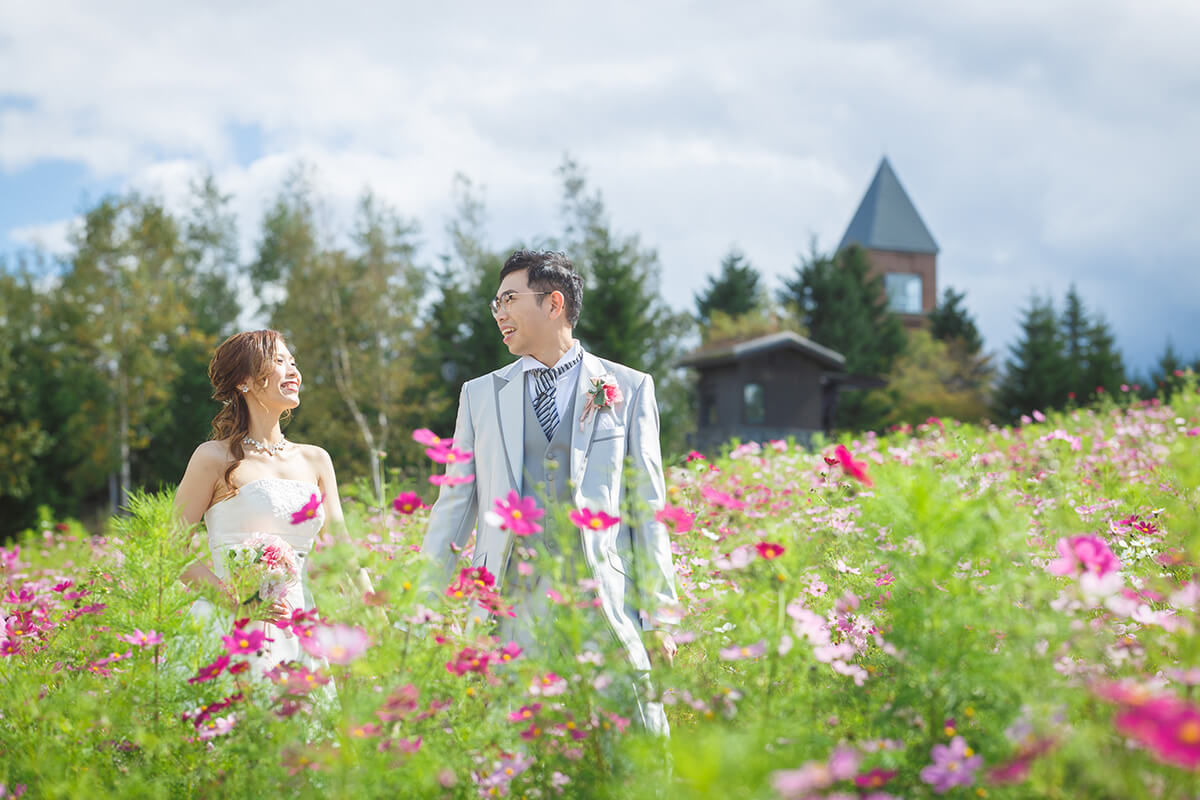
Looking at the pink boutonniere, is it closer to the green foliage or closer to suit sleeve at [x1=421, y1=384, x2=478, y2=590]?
suit sleeve at [x1=421, y1=384, x2=478, y2=590]

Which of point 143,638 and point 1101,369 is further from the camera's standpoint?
point 1101,369

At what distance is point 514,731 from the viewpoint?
197 centimetres

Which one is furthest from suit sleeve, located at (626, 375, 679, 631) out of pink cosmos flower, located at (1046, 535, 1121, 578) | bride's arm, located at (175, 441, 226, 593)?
bride's arm, located at (175, 441, 226, 593)

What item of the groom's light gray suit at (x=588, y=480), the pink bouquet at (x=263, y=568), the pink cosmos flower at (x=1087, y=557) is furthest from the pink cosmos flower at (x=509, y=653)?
the pink cosmos flower at (x=1087, y=557)

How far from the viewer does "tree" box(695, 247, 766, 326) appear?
33812 mm

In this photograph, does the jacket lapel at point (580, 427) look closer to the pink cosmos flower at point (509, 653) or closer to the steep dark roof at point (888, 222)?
the pink cosmos flower at point (509, 653)

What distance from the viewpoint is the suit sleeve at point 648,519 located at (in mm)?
2092

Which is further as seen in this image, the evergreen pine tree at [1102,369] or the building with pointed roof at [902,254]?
the building with pointed roof at [902,254]

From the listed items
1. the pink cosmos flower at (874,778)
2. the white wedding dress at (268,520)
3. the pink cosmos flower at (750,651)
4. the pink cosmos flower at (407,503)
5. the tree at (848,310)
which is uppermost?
the tree at (848,310)

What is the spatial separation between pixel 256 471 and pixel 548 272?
58.6 inches

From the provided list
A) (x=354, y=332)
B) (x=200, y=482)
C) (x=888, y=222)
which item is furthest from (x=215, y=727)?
(x=888, y=222)

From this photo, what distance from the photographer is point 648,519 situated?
2.52 m

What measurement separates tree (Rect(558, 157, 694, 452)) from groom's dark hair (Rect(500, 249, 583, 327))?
1512 cm

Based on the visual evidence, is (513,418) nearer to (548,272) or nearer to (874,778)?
(548,272)
